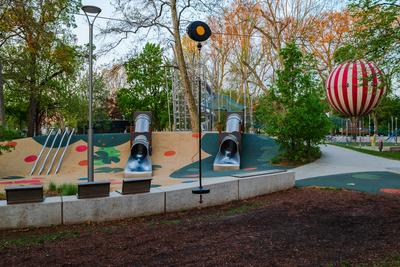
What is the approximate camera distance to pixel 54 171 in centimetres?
1644

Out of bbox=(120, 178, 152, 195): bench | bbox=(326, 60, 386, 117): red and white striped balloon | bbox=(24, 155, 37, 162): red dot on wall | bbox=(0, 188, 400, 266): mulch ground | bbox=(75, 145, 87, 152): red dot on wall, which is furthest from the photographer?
bbox=(75, 145, 87, 152): red dot on wall

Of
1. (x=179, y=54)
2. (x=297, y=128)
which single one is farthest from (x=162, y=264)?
(x=179, y=54)

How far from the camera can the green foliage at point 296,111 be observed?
14.8 metres

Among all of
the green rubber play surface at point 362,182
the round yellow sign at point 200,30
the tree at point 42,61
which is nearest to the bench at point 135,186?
the round yellow sign at point 200,30

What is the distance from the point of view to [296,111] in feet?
48.1

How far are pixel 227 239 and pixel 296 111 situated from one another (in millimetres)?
10729

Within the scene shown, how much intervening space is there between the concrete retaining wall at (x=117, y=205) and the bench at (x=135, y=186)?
0.32 feet

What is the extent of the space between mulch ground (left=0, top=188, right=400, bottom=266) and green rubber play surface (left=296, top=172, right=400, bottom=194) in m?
2.36

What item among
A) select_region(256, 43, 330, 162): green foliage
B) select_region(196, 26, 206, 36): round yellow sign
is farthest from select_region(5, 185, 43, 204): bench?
select_region(256, 43, 330, 162): green foliage

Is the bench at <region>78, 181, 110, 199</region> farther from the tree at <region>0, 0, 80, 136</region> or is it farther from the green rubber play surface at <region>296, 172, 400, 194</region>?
the tree at <region>0, 0, 80, 136</region>

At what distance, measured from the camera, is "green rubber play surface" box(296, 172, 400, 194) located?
9.27 meters

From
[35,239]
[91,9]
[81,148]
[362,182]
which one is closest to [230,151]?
[362,182]

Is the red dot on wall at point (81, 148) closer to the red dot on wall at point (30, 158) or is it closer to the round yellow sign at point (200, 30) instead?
the red dot on wall at point (30, 158)

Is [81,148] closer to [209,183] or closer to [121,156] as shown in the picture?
[121,156]
